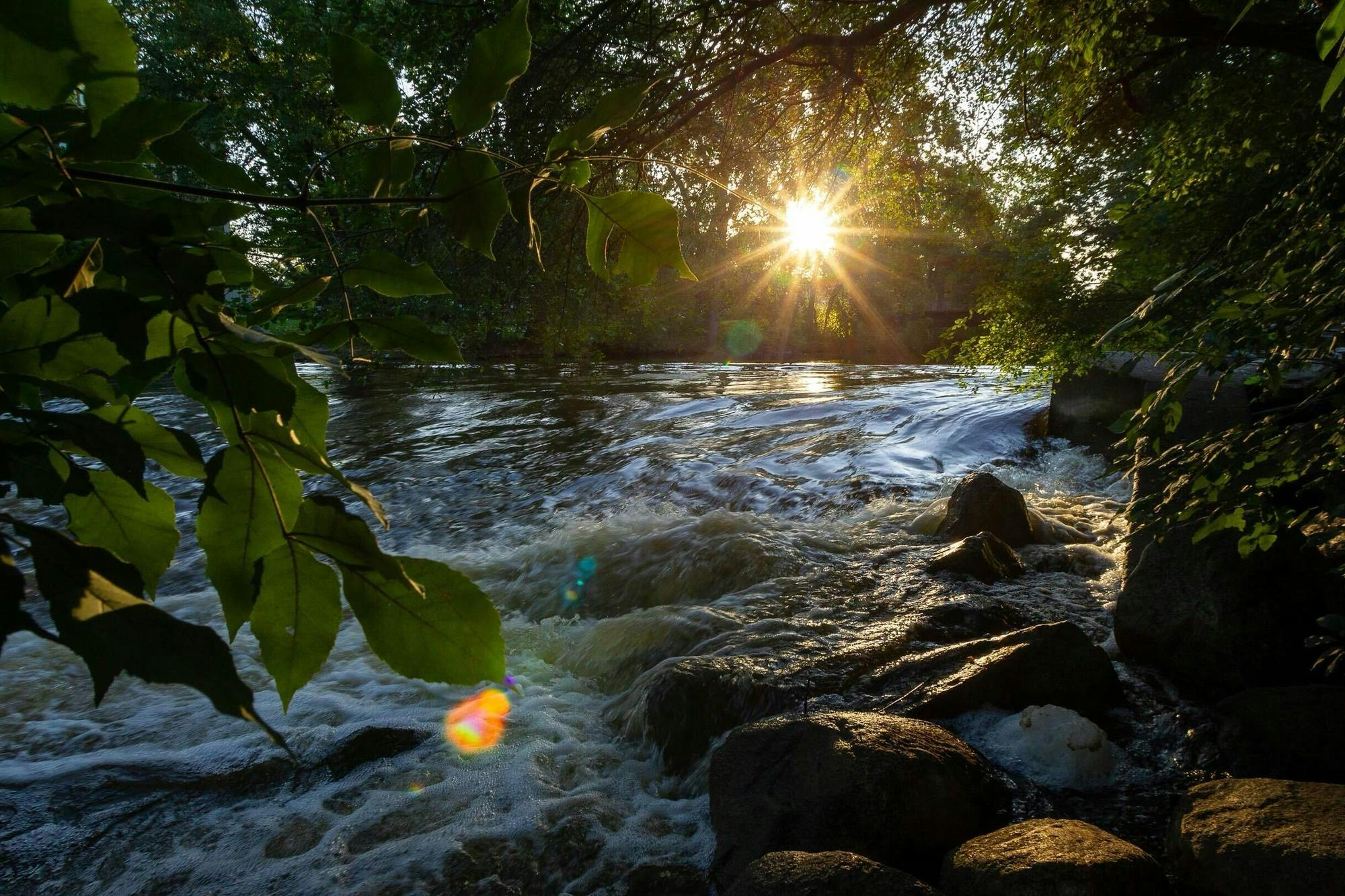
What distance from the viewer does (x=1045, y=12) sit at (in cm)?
464

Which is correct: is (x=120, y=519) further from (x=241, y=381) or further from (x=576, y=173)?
(x=576, y=173)

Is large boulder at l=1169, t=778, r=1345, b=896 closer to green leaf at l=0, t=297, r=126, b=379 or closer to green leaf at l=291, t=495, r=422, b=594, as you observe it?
green leaf at l=291, t=495, r=422, b=594

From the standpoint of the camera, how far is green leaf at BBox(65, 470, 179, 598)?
61 centimetres

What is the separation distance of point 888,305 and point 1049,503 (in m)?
31.2

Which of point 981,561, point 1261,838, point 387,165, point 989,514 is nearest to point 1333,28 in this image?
point 387,165

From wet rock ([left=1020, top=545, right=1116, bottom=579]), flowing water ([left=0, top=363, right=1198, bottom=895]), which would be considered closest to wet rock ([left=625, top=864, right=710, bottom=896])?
flowing water ([left=0, top=363, right=1198, bottom=895])

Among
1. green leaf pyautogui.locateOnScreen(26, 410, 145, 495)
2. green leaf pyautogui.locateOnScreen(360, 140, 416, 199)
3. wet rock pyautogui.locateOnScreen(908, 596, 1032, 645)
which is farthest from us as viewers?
wet rock pyautogui.locateOnScreen(908, 596, 1032, 645)

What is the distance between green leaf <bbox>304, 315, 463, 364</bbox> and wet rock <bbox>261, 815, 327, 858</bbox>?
149 inches

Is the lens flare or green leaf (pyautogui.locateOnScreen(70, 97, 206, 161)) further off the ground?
green leaf (pyautogui.locateOnScreen(70, 97, 206, 161))

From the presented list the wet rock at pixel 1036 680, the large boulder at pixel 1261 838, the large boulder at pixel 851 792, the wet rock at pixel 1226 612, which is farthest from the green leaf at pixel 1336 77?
the wet rock at pixel 1226 612

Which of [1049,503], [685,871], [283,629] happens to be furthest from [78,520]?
[1049,503]

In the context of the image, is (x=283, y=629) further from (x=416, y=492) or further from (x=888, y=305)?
(x=888, y=305)

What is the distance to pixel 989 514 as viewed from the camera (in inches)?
293

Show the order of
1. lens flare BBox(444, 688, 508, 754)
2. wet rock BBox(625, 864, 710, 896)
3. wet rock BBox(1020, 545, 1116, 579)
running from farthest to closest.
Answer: wet rock BBox(1020, 545, 1116, 579) → lens flare BBox(444, 688, 508, 754) → wet rock BBox(625, 864, 710, 896)
